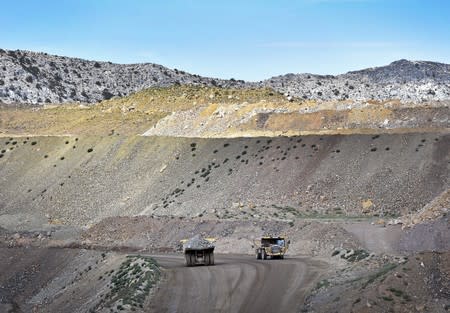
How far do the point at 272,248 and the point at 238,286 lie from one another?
508 inches

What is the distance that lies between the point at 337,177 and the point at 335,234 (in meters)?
20.7

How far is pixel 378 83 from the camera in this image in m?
170

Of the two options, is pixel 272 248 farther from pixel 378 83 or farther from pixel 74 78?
pixel 74 78

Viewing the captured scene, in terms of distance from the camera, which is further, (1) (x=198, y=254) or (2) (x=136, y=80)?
(2) (x=136, y=80)

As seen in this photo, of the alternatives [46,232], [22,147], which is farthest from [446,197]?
[22,147]

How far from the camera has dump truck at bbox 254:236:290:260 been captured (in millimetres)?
57625

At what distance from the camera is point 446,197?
198ft

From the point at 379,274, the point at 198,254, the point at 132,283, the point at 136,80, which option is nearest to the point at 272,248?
the point at 198,254

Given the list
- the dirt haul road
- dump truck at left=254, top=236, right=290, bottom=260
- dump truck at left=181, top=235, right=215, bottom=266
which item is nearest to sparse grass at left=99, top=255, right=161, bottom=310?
the dirt haul road

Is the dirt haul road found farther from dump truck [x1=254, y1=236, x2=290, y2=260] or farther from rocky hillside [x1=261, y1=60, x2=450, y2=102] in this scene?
rocky hillside [x1=261, y1=60, x2=450, y2=102]

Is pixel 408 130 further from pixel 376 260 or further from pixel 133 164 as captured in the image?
pixel 376 260

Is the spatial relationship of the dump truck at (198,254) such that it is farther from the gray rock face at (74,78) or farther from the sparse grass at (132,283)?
the gray rock face at (74,78)

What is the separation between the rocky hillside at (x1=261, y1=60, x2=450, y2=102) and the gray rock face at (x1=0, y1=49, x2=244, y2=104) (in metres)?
12.0

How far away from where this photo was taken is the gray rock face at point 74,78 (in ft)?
534
